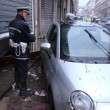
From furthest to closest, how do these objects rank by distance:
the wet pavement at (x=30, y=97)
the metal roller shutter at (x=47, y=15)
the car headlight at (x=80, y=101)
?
the metal roller shutter at (x=47, y=15)
the wet pavement at (x=30, y=97)
the car headlight at (x=80, y=101)

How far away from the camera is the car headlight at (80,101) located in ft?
11.9

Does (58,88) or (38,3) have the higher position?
(38,3)

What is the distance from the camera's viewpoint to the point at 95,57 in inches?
191

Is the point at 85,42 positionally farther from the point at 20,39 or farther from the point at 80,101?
the point at 80,101

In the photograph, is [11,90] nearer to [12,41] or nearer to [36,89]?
[36,89]

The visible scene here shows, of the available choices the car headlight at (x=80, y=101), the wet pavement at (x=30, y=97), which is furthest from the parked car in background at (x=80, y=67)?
the wet pavement at (x=30, y=97)

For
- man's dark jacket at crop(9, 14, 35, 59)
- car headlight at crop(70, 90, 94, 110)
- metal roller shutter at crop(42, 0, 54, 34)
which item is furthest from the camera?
metal roller shutter at crop(42, 0, 54, 34)

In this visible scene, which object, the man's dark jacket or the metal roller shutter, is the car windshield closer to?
the man's dark jacket

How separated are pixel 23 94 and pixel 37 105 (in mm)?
624

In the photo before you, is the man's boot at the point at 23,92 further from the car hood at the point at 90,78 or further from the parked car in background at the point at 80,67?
the car hood at the point at 90,78

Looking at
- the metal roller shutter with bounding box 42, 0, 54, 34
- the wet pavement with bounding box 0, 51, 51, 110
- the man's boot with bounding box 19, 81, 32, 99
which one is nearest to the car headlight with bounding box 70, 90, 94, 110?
the wet pavement with bounding box 0, 51, 51, 110

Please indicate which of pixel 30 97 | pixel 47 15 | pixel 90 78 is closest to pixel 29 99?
pixel 30 97

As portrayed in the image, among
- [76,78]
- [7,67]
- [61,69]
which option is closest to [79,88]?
[76,78]

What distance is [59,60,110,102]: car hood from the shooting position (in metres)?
3.73
